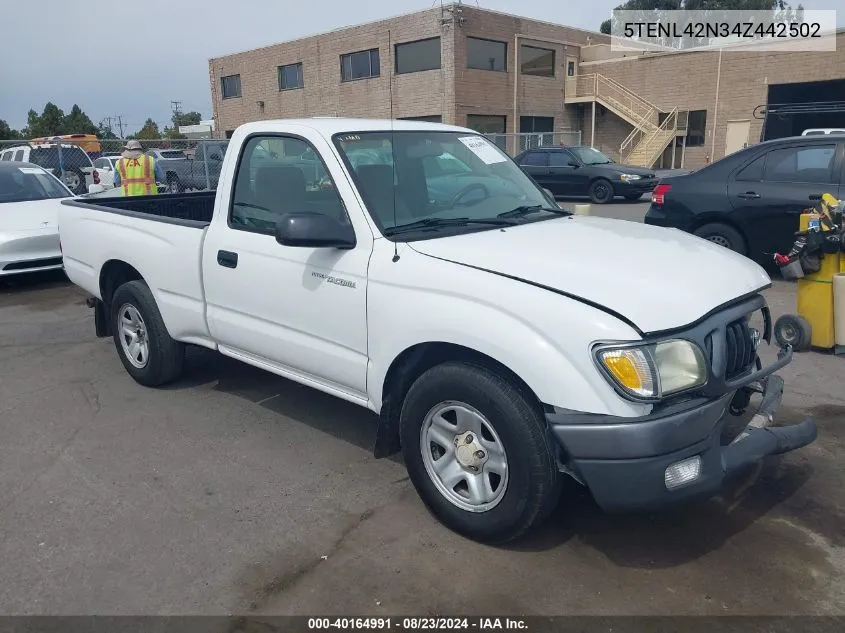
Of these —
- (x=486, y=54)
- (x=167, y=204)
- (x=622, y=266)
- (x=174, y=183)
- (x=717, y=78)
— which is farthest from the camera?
(x=486, y=54)

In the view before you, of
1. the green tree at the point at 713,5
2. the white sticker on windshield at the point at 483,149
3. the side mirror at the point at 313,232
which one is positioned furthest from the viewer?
the green tree at the point at 713,5

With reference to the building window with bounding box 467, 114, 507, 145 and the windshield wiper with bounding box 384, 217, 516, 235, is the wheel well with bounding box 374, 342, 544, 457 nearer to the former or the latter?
the windshield wiper with bounding box 384, 217, 516, 235

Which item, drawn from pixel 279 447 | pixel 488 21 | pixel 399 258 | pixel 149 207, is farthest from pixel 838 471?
pixel 488 21

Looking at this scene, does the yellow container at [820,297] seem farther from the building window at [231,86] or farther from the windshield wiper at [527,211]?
the building window at [231,86]

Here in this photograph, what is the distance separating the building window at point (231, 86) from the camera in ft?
138

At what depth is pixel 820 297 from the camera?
239 inches

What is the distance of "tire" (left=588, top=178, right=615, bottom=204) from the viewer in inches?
751

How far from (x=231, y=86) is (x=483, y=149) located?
41686 mm

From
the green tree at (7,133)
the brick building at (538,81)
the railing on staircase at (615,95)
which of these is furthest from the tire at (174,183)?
the green tree at (7,133)

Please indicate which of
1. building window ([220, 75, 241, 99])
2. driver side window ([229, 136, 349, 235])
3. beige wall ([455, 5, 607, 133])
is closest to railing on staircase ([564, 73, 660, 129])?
beige wall ([455, 5, 607, 133])

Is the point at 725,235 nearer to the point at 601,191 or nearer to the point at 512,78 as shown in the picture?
the point at 601,191

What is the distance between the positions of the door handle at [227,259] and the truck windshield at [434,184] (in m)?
0.99

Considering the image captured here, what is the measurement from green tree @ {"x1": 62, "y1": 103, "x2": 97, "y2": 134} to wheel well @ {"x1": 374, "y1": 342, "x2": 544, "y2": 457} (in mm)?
66051

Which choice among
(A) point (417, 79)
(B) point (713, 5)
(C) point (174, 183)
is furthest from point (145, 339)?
(B) point (713, 5)
